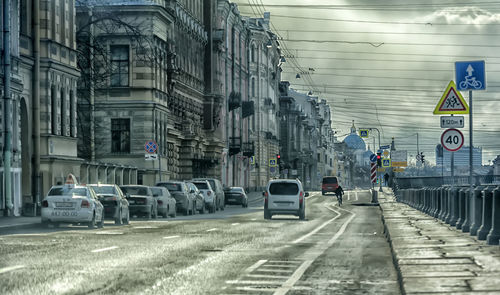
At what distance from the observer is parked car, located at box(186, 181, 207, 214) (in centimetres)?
4378

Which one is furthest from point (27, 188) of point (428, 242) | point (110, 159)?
point (428, 242)

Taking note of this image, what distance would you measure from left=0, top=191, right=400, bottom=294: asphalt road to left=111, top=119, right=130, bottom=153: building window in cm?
3279

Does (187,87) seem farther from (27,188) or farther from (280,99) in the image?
(280,99)

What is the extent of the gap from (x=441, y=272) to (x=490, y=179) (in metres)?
70.8

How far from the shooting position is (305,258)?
645 inches

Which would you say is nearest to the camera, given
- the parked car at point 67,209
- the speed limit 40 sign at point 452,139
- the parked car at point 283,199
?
the speed limit 40 sign at point 452,139

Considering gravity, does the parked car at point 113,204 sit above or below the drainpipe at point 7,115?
below

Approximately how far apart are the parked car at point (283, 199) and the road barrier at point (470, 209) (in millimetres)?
5251

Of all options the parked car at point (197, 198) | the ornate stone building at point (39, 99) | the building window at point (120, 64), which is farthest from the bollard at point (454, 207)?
the building window at point (120, 64)

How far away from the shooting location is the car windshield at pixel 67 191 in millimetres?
27406

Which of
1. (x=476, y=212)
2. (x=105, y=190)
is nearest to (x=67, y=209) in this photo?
(x=105, y=190)

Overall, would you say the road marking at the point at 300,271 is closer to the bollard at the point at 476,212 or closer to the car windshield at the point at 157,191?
the bollard at the point at 476,212

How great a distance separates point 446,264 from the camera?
503 inches

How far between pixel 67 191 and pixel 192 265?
14.0 m
